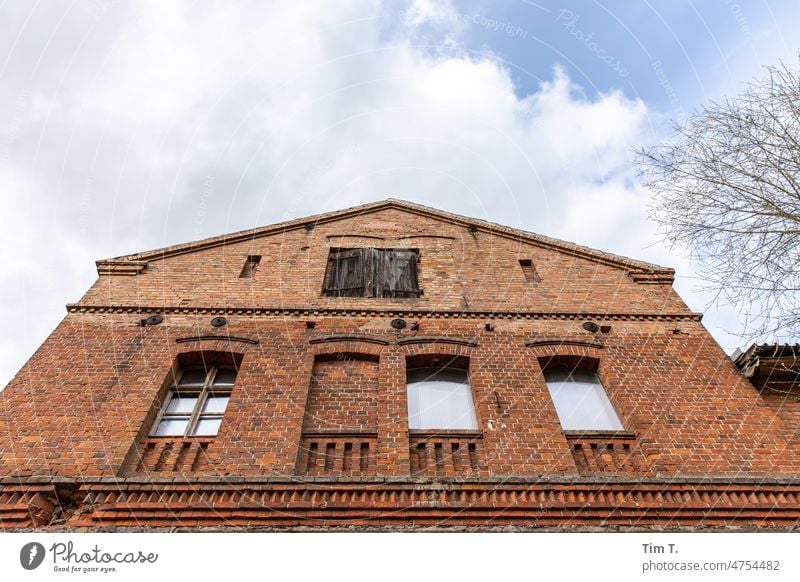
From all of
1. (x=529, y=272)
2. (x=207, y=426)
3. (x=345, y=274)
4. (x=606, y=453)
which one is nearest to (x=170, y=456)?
(x=207, y=426)

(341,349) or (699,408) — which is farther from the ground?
(341,349)

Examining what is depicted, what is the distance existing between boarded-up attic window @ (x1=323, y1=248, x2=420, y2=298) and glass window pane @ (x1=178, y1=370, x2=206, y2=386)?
262 centimetres

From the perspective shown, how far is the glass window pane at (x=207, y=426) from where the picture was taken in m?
6.89

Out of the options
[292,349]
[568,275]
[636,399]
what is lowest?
[636,399]

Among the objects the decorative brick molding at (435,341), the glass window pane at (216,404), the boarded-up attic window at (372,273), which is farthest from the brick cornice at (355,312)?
the glass window pane at (216,404)

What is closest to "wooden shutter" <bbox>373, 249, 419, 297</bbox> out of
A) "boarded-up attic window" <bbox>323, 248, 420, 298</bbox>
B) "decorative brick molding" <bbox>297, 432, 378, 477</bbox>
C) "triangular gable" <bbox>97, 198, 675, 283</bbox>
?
"boarded-up attic window" <bbox>323, 248, 420, 298</bbox>

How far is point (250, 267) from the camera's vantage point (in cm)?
1022

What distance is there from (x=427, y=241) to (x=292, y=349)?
14.4 ft

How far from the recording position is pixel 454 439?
6.67m

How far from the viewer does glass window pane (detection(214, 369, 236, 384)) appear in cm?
783

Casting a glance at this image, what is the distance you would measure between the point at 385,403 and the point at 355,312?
2125 mm

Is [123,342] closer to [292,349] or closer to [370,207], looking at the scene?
[292,349]

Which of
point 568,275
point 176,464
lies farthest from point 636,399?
point 176,464

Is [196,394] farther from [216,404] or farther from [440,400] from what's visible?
[440,400]
